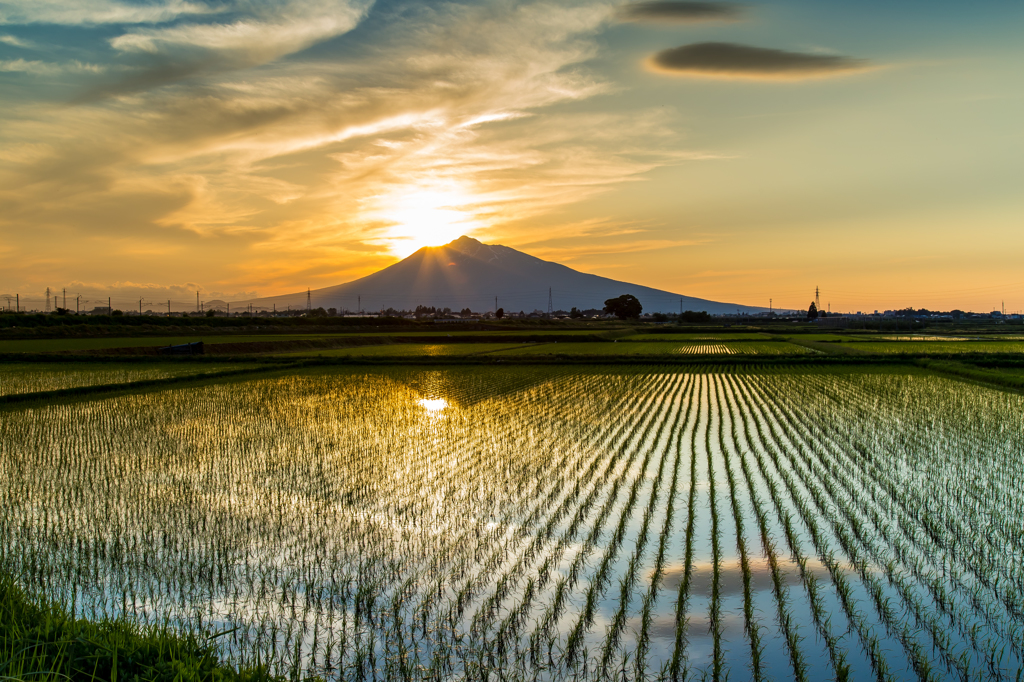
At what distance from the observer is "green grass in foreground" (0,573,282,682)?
309cm

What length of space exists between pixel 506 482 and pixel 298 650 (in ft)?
13.5

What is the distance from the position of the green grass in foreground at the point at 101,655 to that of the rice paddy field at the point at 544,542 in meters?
0.42

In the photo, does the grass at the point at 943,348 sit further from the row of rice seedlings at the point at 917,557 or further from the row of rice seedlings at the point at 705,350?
the row of rice seedlings at the point at 917,557

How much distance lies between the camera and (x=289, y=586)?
4.79m

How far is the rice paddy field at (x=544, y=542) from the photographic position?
12.8ft

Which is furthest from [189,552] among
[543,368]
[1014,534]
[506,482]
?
[543,368]

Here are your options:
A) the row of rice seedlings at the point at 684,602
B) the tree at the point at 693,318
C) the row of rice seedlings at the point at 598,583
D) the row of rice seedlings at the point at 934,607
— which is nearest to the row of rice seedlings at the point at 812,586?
the row of rice seedlings at the point at 934,607

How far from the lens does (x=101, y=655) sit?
10.5 feet

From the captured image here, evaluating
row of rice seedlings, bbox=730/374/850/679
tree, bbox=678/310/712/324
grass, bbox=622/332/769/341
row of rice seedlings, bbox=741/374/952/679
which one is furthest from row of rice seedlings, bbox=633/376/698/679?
tree, bbox=678/310/712/324

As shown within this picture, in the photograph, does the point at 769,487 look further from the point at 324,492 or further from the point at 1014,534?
the point at 324,492

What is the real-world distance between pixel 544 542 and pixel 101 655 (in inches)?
135

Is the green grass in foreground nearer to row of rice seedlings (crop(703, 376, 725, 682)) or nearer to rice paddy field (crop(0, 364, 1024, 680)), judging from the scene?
rice paddy field (crop(0, 364, 1024, 680))

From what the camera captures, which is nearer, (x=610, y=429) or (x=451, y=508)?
(x=451, y=508)

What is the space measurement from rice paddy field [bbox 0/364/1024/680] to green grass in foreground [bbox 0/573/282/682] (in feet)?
1.38
